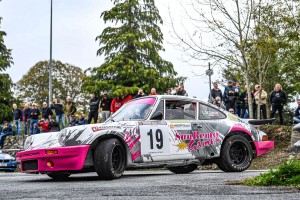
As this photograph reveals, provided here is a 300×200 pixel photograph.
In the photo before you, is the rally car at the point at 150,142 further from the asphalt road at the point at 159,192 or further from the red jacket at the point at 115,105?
the red jacket at the point at 115,105

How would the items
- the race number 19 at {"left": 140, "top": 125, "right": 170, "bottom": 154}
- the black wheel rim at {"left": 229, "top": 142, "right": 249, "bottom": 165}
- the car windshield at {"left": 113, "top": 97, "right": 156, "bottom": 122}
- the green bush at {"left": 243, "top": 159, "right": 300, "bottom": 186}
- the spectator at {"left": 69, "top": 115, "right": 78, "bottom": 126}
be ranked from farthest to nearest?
the spectator at {"left": 69, "top": 115, "right": 78, "bottom": 126} < the black wheel rim at {"left": 229, "top": 142, "right": 249, "bottom": 165} < the car windshield at {"left": 113, "top": 97, "right": 156, "bottom": 122} < the race number 19 at {"left": 140, "top": 125, "right": 170, "bottom": 154} < the green bush at {"left": 243, "top": 159, "right": 300, "bottom": 186}

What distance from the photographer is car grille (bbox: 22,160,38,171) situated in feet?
36.0

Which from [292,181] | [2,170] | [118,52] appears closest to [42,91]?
[118,52]

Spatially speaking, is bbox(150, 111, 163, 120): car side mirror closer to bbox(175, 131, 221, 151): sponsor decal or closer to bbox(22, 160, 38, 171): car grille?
bbox(175, 131, 221, 151): sponsor decal

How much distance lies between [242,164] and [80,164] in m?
3.87

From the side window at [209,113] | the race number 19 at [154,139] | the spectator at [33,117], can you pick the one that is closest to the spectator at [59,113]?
the spectator at [33,117]

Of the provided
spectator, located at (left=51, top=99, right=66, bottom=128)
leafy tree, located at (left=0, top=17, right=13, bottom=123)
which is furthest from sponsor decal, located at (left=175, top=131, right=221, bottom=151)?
leafy tree, located at (left=0, top=17, right=13, bottom=123)

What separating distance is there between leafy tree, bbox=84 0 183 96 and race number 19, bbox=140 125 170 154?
24.5 m

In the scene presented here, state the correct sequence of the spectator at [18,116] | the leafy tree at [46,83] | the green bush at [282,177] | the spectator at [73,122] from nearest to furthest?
the green bush at [282,177], the spectator at [73,122], the spectator at [18,116], the leafy tree at [46,83]

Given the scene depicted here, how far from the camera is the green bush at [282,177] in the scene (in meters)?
8.52

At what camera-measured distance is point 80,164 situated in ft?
34.3

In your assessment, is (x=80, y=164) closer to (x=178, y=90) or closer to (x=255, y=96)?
(x=178, y=90)

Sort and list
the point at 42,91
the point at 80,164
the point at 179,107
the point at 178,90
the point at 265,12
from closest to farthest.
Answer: the point at 80,164 < the point at 179,107 < the point at 178,90 < the point at 265,12 < the point at 42,91

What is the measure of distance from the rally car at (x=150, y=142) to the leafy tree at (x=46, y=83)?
175ft
